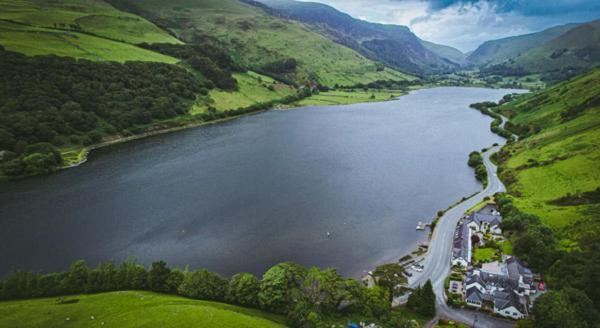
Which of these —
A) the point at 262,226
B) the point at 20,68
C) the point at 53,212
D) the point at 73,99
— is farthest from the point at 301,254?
the point at 20,68

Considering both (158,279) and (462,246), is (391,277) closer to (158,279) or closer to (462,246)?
(462,246)

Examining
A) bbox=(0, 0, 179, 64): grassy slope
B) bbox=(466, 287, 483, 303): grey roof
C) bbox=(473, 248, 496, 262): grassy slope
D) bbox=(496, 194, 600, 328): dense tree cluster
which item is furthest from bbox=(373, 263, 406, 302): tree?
bbox=(0, 0, 179, 64): grassy slope

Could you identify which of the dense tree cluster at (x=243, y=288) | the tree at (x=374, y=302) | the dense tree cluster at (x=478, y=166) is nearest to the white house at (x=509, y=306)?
the dense tree cluster at (x=243, y=288)

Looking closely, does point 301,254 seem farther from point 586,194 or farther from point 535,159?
point 535,159

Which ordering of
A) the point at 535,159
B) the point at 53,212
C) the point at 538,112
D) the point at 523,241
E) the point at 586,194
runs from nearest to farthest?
the point at 523,241 → the point at 586,194 → the point at 53,212 → the point at 535,159 → the point at 538,112

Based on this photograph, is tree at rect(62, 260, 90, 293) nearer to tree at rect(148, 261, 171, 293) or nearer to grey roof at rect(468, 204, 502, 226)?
tree at rect(148, 261, 171, 293)

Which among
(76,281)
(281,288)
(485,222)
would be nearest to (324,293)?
(281,288)
